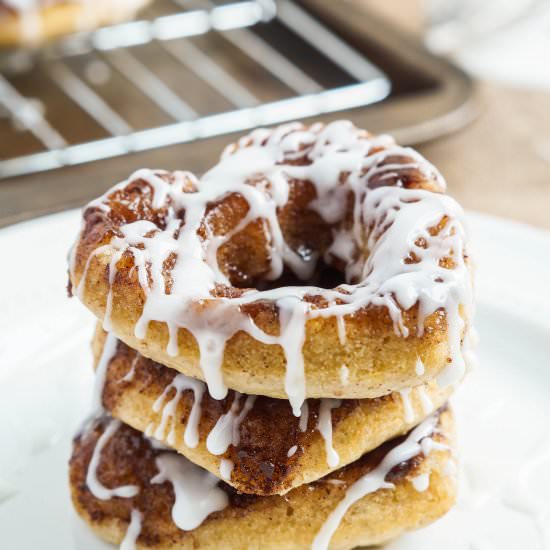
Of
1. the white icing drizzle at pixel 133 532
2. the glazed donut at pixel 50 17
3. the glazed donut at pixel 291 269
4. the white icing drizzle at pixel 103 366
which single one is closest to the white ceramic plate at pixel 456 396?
the white icing drizzle at pixel 133 532

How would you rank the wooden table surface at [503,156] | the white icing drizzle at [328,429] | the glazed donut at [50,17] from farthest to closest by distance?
the glazed donut at [50,17] → the wooden table surface at [503,156] → the white icing drizzle at [328,429]

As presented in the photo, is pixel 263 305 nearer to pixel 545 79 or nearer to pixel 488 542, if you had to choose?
pixel 488 542

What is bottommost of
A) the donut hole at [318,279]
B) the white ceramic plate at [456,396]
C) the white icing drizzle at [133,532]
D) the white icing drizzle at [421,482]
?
the white ceramic plate at [456,396]

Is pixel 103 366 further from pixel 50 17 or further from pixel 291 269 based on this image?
pixel 50 17

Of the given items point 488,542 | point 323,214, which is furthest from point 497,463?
point 323,214

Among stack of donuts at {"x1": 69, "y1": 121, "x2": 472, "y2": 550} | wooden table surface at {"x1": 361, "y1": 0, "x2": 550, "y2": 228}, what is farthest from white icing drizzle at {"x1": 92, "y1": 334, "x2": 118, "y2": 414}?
wooden table surface at {"x1": 361, "y1": 0, "x2": 550, "y2": 228}

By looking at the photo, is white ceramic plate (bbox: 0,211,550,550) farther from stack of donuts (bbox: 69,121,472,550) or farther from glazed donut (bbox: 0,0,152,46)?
glazed donut (bbox: 0,0,152,46)

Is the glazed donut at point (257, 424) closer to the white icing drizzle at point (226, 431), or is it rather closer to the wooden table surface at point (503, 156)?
the white icing drizzle at point (226, 431)
